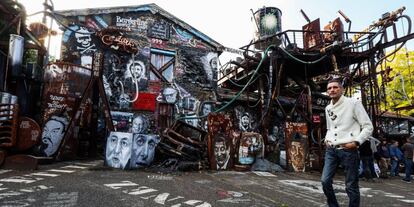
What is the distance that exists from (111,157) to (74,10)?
9.06m

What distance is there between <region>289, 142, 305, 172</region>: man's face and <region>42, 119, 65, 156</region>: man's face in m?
8.16

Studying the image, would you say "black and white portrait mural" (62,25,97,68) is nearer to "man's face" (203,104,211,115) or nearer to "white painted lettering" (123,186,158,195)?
"man's face" (203,104,211,115)

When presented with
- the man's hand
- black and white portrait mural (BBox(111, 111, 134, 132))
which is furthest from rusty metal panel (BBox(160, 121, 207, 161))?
the man's hand

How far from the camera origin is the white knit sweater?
3.47m

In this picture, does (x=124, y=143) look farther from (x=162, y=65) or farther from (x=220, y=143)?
(x=162, y=65)

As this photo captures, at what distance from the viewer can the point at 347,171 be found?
3469 millimetres

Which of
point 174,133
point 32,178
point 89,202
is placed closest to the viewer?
point 89,202

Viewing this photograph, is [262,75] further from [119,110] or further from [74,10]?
[74,10]

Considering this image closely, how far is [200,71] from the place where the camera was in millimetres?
16078

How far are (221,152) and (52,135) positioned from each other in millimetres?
5820

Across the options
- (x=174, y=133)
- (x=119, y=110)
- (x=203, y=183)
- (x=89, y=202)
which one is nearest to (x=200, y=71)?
(x=119, y=110)

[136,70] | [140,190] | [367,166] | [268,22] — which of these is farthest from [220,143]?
[268,22]

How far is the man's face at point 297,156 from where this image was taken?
9828mm

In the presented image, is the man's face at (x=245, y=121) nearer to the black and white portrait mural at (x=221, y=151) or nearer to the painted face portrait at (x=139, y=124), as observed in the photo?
the painted face portrait at (x=139, y=124)
